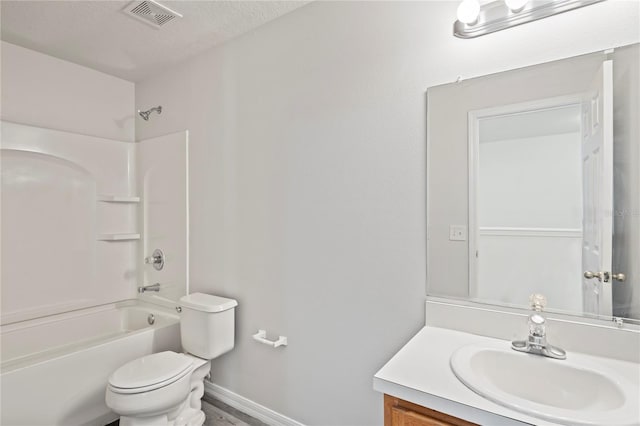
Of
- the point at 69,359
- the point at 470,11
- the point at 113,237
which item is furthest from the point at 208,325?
the point at 470,11

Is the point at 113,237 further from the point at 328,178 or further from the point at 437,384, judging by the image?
the point at 437,384

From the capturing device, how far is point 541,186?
4.17 ft

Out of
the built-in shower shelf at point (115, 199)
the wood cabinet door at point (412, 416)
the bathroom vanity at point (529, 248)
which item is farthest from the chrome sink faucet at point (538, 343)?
the built-in shower shelf at point (115, 199)

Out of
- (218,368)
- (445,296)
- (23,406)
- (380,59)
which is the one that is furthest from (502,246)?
(23,406)

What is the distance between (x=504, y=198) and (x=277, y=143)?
1275 mm

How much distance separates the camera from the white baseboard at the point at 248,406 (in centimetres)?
200

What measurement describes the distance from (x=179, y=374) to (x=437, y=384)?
4.77 ft

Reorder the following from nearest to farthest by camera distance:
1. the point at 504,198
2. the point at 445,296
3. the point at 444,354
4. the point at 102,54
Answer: the point at 444,354, the point at 504,198, the point at 445,296, the point at 102,54

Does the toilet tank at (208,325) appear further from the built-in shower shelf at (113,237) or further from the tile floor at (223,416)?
the built-in shower shelf at (113,237)

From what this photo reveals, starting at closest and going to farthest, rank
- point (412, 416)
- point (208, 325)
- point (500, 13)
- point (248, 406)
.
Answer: point (412, 416), point (500, 13), point (208, 325), point (248, 406)

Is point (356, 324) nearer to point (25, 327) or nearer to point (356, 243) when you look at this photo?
point (356, 243)

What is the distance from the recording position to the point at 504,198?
134cm

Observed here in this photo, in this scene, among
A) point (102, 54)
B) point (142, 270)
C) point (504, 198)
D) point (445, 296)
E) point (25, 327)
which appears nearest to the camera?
point (504, 198)

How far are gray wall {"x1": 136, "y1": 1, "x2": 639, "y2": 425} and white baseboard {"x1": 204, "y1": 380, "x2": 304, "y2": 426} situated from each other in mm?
45
